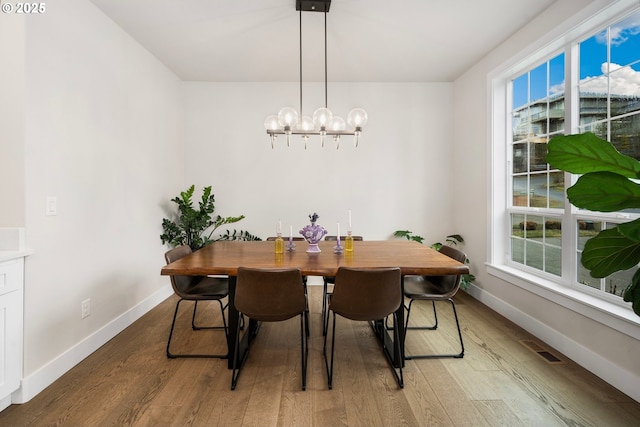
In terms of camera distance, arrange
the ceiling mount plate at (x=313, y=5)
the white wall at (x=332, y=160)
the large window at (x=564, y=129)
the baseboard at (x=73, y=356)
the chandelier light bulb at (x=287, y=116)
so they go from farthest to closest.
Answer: the white wall at (x=332, y=160) → the chandelier light bulb at (x=287, y=116) → the ceiling mount plate at (x=313, y=5) → the large window at (x=564, y=129) → the baseboard at (x=73, y=356)

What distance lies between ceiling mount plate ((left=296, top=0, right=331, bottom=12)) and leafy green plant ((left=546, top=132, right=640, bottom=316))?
2145 millimetres

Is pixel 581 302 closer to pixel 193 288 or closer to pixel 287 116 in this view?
pixel 287 116

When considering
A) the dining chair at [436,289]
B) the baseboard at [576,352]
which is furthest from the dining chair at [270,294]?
the baseboard at [576,352]

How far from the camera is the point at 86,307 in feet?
8.15

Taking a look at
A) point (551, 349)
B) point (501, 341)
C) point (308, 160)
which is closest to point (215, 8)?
point (308, 160)

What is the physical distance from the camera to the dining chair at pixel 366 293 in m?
1.95

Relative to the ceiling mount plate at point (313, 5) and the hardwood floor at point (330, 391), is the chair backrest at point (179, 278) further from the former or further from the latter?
the ceiling mount plate at point (313, 5)

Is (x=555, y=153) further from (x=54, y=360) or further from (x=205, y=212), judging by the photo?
(x=205, y=212)

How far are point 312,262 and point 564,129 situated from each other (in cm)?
235

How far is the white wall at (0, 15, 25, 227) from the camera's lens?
1942 mm

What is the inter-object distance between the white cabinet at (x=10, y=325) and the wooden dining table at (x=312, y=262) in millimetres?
808

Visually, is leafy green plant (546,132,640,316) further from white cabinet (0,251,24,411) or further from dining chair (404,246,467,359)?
white cabinet (0,251,24,411)

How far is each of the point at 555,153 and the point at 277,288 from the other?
157cm

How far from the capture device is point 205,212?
3.99 m
